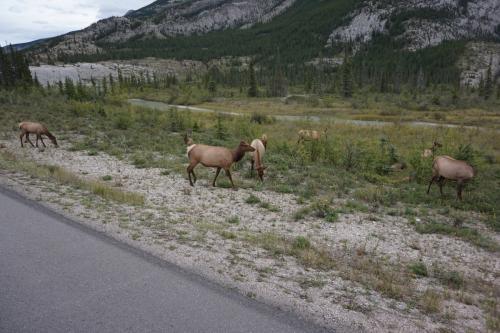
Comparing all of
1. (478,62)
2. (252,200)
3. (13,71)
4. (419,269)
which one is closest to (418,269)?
(419,269)

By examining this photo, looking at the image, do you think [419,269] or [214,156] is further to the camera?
[214,156]

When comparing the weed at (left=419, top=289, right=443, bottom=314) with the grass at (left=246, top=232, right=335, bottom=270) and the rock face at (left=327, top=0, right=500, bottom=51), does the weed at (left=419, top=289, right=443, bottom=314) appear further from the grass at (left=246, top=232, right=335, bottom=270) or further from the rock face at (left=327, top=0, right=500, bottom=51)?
the rock face at (left=327, top=0, right=500, bottom=51)

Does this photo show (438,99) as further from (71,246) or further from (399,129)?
(71,246)

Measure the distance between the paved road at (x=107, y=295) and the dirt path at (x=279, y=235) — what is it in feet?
1.41

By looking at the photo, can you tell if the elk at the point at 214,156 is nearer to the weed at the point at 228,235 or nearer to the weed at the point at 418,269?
the weed at the point at 228,235

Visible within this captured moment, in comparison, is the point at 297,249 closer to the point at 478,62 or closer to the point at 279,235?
the point at 279,235

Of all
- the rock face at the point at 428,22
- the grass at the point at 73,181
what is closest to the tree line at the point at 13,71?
the grass at the point at 73,181

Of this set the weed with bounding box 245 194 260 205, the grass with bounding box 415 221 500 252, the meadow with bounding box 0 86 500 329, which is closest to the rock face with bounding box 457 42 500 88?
the meadow with bounding box 0 86 500 329

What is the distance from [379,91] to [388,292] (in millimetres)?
93048

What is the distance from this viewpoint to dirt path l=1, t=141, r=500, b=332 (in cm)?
527

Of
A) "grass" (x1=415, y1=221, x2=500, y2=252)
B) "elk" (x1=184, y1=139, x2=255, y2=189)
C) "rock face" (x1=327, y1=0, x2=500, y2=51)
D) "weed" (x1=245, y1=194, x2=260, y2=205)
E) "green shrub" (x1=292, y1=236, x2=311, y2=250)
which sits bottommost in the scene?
"grass" (x1=415, y1=221, x2=500, y2=252)

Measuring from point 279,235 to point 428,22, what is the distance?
203 meters

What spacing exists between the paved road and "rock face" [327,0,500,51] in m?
183

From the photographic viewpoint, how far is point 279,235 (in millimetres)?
8781
